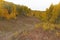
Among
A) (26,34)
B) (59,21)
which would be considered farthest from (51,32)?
(59,21)

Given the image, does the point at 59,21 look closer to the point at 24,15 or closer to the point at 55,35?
the point at 55,35

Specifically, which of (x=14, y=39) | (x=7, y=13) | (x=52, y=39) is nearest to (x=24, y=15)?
(x=7, y=13)

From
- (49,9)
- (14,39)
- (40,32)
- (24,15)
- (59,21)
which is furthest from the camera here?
(24,15)

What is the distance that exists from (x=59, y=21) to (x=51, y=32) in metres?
11.0

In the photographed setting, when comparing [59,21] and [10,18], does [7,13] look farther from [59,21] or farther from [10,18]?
[59,21]

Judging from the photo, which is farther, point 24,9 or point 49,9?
point 24,9

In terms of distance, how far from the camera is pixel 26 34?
71.6 ft

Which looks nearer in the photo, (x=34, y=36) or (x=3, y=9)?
(x=34, y=36)

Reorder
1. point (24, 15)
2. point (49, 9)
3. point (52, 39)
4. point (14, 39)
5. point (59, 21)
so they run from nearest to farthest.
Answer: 1. point (52, 39)
2. point (14, 39)
3. point (59, 21)
4. point (49, 9)
5. point (24, 15)

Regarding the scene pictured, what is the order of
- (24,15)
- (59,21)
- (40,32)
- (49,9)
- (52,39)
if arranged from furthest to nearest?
(24,15)
(49,9)
(59,21)
(40,32)
(52,39)

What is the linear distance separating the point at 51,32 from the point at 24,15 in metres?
33.5

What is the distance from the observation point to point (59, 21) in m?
31.2

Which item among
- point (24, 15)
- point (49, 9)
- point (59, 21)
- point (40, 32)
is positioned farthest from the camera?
point (24, 15)

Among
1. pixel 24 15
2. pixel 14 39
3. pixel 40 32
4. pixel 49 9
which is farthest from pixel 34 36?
pixel 24 15
